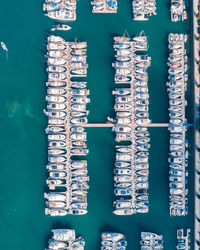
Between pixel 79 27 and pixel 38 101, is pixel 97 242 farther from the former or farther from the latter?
pixel 79 27

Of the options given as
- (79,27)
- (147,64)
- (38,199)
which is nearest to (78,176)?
(38,199)

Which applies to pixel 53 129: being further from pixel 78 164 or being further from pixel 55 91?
pixel 78 164

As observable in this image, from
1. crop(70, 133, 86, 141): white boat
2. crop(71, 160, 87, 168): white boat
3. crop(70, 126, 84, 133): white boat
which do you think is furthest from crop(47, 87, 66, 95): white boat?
crop(71, 160, 87, 168): white boat

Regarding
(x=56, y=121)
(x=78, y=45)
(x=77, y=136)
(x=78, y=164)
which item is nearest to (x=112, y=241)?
(x=78, y=164)

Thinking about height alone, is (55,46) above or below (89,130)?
above

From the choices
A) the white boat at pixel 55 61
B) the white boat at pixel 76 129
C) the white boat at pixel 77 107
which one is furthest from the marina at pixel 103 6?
the white boat at pixel 76 129
